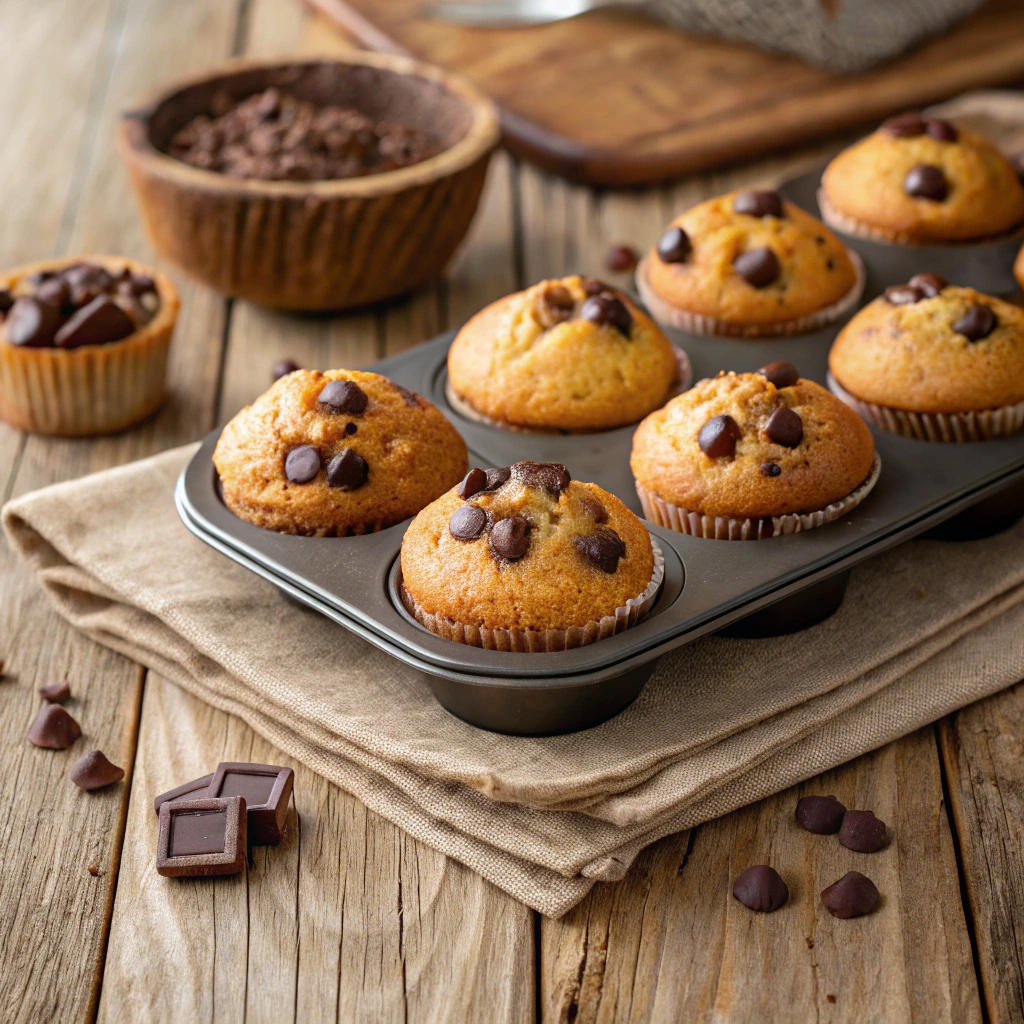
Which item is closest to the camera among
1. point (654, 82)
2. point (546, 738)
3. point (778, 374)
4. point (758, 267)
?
point (546, 738)

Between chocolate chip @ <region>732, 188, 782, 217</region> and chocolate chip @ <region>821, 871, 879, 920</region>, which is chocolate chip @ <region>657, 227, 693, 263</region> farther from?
chocolate chip @ <region>821, 871, 879, 920</region>

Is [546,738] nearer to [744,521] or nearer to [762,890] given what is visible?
[762,890]

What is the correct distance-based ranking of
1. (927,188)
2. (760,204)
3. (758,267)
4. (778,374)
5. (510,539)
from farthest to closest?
(927,188) → (760,204) → (758,267) → (778,374) → (510,539)

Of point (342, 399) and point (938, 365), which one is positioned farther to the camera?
point (938, 365)

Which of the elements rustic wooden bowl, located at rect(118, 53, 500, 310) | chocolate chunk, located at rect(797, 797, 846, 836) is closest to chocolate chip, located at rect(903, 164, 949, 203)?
rustic wooden bowl, located at rect(118, 53, 500, 310)

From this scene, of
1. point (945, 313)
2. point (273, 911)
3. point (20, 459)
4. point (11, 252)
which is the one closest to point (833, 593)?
point (945, 313)

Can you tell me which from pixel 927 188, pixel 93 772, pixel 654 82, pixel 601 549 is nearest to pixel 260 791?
pixel 93 772
